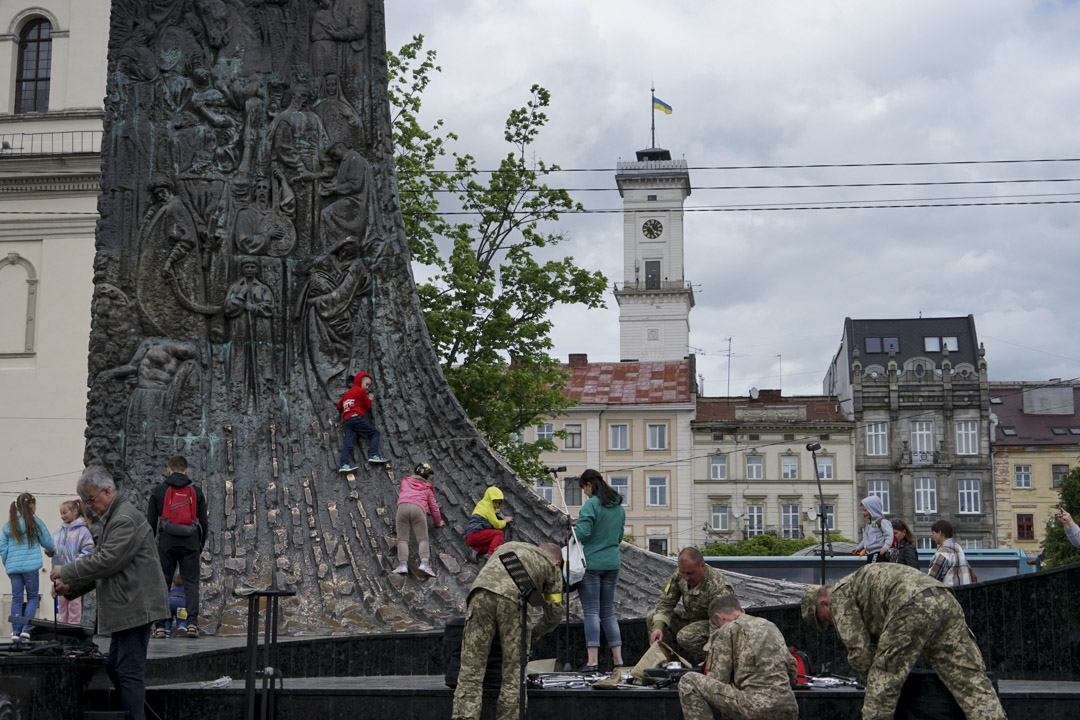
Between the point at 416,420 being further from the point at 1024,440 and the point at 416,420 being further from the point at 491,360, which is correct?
the point at 1024,440

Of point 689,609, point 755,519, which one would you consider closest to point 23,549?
point 689,609

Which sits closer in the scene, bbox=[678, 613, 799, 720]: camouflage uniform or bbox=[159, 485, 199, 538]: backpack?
bbox=[678, 613, 799, 720]: camouflage uniform

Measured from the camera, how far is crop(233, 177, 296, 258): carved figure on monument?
15234mm

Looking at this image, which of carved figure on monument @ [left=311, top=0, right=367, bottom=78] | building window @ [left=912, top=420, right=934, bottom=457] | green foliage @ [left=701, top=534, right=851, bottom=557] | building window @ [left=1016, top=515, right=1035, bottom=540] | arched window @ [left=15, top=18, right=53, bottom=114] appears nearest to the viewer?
carved figure on monument @ [left=311, top=0, right=367, bottom=78]

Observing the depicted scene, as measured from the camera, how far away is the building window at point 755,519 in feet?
177

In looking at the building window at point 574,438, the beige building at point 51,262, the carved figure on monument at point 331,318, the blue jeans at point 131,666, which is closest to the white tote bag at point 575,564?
the blue jeans at point 131,666

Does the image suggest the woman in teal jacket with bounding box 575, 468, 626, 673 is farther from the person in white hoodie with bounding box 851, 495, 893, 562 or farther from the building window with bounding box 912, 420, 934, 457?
the building window with bounding box 912, 420, 934, 457

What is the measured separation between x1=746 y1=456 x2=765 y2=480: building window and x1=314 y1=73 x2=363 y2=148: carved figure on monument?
40542 mm

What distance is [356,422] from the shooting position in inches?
579

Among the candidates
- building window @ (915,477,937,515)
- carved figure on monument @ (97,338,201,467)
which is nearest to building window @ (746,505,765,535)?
building window @ (915,477,937,515)

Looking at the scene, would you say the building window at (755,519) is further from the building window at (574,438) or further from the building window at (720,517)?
the building window at (574,438)

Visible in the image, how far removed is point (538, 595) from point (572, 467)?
45.9 metres

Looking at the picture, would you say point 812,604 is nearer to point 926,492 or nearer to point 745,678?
point 745,678

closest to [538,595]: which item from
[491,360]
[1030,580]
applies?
[1030,580]
